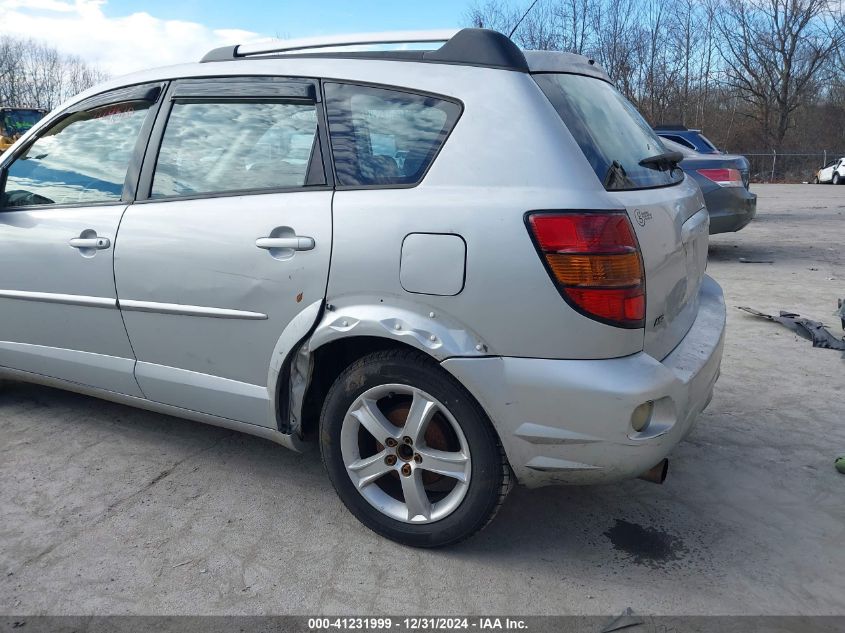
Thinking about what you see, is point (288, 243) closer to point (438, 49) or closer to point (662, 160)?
point (438, 49)

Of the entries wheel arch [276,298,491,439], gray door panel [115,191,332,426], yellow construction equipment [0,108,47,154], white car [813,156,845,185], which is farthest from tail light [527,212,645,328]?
white car [813,156,845,185]

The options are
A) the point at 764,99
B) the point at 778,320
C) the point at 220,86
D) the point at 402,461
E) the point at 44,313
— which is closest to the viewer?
the point at 402,461

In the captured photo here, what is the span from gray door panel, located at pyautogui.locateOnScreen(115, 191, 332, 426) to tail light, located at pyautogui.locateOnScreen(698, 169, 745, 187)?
295 inches

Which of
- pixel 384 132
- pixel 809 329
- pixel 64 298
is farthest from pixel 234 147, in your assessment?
pixel 809 329

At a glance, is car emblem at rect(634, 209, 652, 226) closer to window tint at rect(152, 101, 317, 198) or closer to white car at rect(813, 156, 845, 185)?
window tint at rect(152, 101, 317, 198)

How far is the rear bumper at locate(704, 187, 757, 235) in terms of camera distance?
29.3 feet

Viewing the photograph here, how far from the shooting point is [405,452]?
274cm

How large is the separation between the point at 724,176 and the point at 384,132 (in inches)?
295

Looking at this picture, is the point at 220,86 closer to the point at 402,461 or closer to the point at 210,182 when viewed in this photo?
the point at 210,182

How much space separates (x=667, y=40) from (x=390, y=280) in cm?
4267

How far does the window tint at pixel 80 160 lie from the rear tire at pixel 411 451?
1.55m

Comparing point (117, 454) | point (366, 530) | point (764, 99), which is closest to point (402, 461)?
point (366, 530)

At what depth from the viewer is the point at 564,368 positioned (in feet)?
7.86

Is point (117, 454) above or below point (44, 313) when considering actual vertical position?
below
